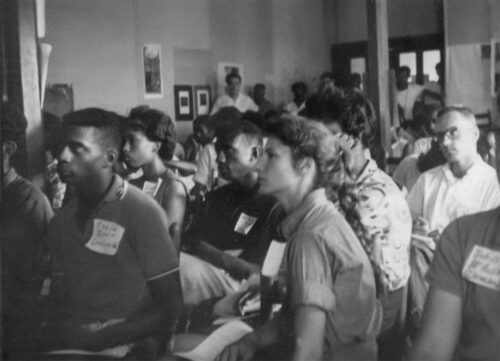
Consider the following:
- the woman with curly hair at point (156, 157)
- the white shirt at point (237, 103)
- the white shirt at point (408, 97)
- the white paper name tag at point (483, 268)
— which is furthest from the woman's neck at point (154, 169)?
the white paper name tag at point (483, 268)

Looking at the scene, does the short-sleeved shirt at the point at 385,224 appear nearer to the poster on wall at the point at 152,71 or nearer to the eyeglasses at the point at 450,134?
the eyeglasses at the point at 450,134

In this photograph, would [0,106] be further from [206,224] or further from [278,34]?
[278,34]

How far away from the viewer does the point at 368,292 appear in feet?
5.97

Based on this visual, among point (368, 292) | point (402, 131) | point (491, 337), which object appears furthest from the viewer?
point (402, 131)

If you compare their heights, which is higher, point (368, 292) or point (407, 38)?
point (407, 38)

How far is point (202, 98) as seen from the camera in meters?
1.92

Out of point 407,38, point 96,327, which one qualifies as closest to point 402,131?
point 407,38

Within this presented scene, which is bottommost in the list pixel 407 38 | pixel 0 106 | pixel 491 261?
pixel 491 261

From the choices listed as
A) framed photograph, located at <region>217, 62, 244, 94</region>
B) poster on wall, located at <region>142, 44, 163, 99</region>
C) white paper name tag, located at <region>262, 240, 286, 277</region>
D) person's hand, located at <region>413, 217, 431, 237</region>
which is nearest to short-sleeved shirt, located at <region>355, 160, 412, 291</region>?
person's hand, located at <region>413, 217, 431, 237</region>

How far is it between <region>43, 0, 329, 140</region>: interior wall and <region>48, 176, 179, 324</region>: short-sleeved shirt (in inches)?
10.3

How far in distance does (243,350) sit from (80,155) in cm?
72

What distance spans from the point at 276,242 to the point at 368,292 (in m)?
0.28

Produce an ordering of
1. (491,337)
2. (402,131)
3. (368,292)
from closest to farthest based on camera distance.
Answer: (491,337), (368,292), (402,131)

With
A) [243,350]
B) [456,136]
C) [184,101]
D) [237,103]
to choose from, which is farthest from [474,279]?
[184,101]
